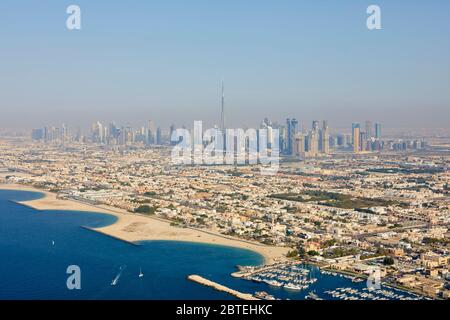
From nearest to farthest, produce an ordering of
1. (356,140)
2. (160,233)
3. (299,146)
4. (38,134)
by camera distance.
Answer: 1. (160,233)
2. (299,146)
3. (356,140)
4. (38,134)

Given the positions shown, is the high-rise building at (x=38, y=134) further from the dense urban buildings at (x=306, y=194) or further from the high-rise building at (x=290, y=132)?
the high-rise building at (x=290, y=132)

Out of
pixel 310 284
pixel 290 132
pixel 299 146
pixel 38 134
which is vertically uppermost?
pixel 290 132

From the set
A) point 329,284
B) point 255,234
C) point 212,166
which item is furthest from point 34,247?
point 212,166

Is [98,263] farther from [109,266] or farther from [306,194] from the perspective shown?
[306,194]

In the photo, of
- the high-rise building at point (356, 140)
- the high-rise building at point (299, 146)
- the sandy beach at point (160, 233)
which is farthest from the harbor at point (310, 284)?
the high-rise building at point (356, 140)

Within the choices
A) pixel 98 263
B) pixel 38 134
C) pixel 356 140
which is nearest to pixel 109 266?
pixel 98 263

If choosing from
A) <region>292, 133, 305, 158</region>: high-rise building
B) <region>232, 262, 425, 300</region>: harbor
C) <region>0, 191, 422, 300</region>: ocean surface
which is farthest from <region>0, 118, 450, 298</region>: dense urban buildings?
<region>0, 191, 422, 300</region>: ocean surface

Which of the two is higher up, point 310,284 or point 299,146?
point 299,146

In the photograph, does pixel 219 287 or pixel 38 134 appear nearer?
pixel 219 287

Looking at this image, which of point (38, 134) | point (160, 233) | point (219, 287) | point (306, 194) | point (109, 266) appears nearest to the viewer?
point (219, 287)
